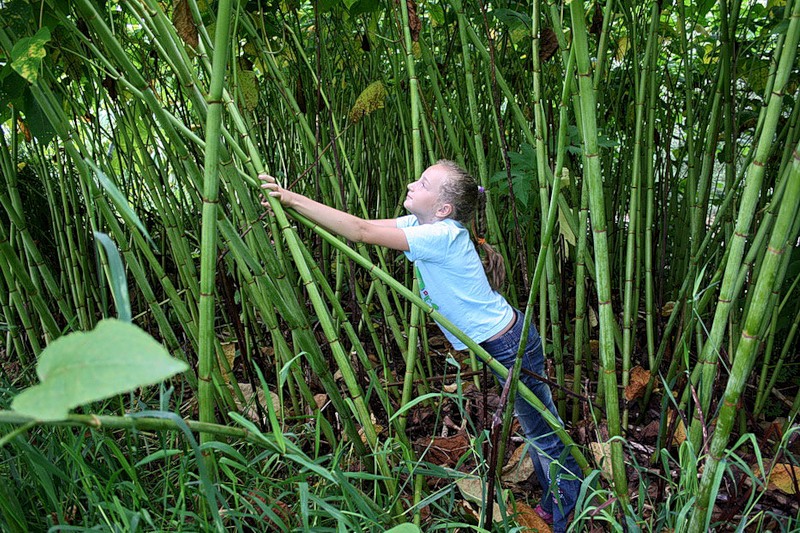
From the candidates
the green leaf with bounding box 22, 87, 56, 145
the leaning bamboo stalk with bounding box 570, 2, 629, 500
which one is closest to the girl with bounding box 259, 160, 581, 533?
the leaning bamboo stalk with bounding box 570, 2, 629, 500

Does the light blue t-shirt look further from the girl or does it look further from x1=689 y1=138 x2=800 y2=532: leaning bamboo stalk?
x1=689 y1=138 x2=800 y2=532: leaning bamboo stalk

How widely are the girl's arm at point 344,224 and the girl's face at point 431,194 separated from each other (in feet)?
0.44

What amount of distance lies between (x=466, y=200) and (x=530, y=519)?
60 cm

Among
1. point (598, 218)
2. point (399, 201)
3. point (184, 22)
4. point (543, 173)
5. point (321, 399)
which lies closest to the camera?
point (598, 218)

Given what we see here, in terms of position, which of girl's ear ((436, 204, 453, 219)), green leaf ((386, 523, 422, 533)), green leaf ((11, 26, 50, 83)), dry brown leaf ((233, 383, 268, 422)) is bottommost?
dry brown leaf ((233, 383, 268, 422))

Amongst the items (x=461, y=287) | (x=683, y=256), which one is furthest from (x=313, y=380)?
(x=683, y=256)

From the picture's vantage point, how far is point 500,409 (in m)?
0.94

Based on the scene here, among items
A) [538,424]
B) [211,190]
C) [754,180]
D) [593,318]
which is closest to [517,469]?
[538,424]

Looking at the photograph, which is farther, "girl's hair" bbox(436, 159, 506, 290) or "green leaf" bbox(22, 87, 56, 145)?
"girl's hair" bbox(436, 159, 506, 290)

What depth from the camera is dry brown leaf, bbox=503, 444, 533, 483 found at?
1353 millimetres

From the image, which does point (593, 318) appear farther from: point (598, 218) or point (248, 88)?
point (248, 88)

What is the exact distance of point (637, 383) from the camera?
1.55 metres

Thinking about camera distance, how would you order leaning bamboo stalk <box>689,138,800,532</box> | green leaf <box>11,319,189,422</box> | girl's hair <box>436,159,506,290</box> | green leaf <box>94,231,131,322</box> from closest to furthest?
green leaf <box>11,319,189,422</box> → green leaf <box>94,231,131,322</box> → leaning bamboo stalk <box>689,138,800,532</box> → girl's hair <box>436,159,506,290</box>

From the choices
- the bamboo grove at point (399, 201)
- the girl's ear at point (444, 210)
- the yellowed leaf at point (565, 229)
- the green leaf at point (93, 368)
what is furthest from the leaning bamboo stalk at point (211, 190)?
the yellowed leaf at point (565, 229)
